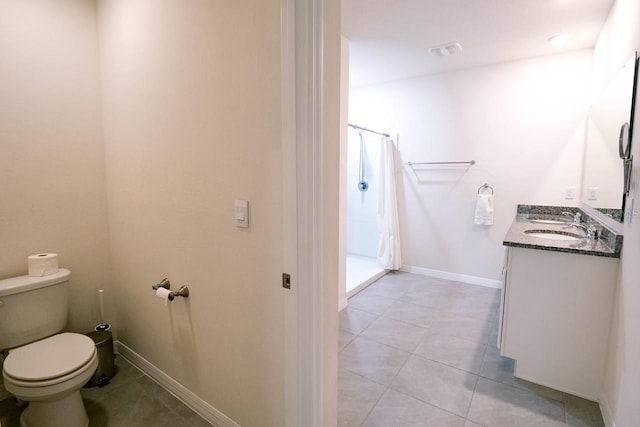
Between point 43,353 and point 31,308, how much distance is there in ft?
1.03

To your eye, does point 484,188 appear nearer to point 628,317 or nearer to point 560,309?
point 560,309

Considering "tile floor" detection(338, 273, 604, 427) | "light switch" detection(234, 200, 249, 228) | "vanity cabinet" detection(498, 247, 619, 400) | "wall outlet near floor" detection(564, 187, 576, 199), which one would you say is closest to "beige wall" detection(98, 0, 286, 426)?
"light switch" detection(234, 200, 249, 228)

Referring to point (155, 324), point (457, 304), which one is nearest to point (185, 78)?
point (155, 324)

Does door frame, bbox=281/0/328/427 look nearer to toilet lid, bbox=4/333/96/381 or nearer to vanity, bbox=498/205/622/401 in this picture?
toilet lid, bbox=4/333/96/381

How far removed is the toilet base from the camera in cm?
146

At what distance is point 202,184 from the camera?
1.47m

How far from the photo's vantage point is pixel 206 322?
1550 millimetres

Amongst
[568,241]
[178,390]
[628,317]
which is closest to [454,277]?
[568,241]

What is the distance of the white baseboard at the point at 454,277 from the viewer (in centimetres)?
356

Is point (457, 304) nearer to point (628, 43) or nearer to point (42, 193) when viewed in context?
point (628, 43)

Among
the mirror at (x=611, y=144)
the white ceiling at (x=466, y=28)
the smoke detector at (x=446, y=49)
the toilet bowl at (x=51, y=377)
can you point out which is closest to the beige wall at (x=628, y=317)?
the mirror at (x=611, y=144)

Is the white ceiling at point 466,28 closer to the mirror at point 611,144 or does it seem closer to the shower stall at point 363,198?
the mirror at point 611,144

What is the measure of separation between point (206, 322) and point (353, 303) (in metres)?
1.86

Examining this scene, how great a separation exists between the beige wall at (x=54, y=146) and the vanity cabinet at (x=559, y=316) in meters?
2.79
